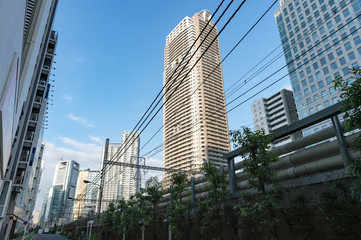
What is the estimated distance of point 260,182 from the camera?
735cm

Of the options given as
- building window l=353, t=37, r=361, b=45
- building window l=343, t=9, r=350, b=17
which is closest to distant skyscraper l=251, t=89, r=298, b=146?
building window l=353, t=37, r=361, b=45

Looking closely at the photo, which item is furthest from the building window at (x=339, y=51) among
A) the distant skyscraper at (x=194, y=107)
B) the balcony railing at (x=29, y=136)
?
the balcony railing at (x=29, y=136)

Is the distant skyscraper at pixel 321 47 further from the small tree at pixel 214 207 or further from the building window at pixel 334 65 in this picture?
the small tree at pixel 214 207

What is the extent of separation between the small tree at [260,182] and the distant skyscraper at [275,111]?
91219mm

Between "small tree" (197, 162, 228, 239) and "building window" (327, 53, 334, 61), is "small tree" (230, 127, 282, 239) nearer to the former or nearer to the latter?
"small tree" (197, 162, 228, 239)

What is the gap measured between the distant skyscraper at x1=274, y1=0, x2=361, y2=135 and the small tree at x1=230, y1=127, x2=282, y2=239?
53796 millimetres

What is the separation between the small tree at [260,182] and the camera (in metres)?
6.75

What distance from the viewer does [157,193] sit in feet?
55.9

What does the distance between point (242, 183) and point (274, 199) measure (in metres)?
3.11

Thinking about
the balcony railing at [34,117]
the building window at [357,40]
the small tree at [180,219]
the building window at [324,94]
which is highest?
the building window at [357,40]

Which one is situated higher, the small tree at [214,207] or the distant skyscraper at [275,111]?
the distant skyscraper at [275,111]

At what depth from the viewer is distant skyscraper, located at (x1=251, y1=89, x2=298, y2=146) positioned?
94406 mm

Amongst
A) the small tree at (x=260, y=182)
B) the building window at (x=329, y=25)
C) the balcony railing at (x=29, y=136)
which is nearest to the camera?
the small tree at (x=260, y=182)

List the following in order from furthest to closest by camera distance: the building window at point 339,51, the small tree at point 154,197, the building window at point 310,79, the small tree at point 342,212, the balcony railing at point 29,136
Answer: the building window at point 310,79
the building window at point 339,51
the balcony railing at point 29,136
the small tree at point 154,197
the small tree at point 342,212
